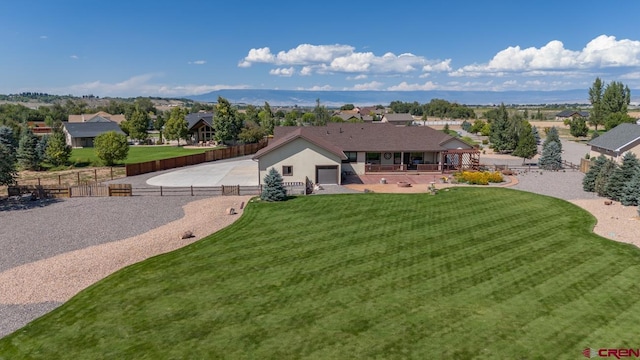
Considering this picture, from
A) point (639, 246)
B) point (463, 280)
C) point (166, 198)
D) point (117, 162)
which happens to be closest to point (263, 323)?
point (463, 280)

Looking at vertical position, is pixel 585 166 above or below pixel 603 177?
above

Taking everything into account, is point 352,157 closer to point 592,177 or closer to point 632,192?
point 592,177

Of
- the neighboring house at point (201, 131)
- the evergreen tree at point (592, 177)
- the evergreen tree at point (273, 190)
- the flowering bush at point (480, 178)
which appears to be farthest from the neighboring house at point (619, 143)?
the neighboring house at point (201, 131)

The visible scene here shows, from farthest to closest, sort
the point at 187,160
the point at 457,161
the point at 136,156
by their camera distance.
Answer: the point at 136,156, the point at 187,160, the point at 457,161

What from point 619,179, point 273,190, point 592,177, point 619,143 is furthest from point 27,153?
point 619,143

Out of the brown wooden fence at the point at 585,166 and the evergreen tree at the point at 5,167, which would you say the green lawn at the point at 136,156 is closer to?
the evergreen tree at the point at 5,167
